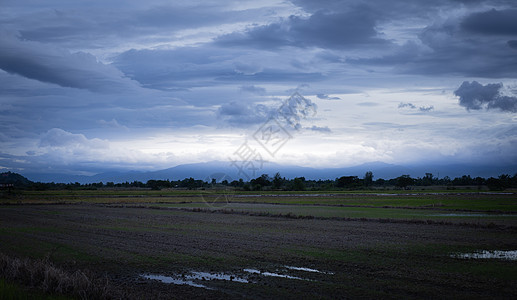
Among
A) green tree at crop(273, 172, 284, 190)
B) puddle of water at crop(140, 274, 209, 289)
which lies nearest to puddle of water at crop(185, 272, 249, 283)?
puddle of water at crop(140, 274, 209, 289)

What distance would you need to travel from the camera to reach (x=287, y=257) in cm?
1719

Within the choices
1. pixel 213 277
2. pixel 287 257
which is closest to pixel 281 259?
pixel 287 257

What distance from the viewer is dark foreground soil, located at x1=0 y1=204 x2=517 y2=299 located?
11.9 m

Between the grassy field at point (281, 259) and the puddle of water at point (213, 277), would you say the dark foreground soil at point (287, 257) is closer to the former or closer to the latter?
the grassy field at point (281, 259)

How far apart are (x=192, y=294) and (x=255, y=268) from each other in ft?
13.1

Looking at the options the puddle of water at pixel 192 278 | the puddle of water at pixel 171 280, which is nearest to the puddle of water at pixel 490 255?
the puddle of water at pixel 192 278

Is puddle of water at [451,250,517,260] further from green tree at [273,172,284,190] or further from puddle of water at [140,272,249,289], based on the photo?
green tree at [273,172,284,190]

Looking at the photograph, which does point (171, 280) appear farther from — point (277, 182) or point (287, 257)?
point (277, 182)

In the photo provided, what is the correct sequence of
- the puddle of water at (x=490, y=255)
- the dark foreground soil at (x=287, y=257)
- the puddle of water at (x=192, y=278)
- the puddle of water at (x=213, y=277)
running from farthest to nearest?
the puddle of water at (x=490, y=255)
the puddle of water at (x=213, y=277)
the puddle of water at (x=192, y=278)
the dark foreground soil at (x=287, y=257)

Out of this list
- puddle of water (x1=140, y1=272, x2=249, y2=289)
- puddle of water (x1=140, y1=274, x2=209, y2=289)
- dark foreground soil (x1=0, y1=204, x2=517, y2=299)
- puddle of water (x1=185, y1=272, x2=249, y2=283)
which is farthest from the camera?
puddle of water (x1=185, y1=272, x2=249, y2=283)

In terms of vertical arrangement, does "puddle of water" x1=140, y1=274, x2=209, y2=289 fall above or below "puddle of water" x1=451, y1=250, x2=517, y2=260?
below

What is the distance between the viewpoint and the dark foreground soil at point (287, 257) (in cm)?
1192

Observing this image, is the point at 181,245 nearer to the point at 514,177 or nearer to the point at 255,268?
the point at 255,268

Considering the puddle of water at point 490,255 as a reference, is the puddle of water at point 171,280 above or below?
below
